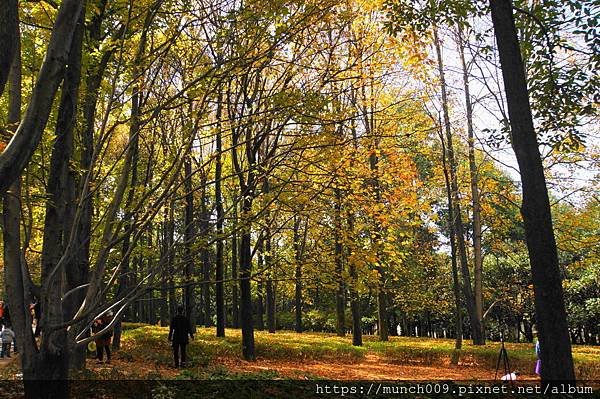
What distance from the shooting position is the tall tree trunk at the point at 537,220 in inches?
211

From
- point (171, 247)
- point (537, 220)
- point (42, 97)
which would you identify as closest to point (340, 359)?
point (537, 220)

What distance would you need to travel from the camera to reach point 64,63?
2.67 metres

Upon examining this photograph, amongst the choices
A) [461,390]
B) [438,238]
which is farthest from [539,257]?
[438,238]

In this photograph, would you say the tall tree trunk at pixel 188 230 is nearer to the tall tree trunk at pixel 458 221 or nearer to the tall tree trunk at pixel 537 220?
the tall tree trunk at pixel 537 220

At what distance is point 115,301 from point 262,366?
347 inches

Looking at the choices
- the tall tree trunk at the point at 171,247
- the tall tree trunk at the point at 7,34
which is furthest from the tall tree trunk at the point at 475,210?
the tall tree trunk at the point at 7,34

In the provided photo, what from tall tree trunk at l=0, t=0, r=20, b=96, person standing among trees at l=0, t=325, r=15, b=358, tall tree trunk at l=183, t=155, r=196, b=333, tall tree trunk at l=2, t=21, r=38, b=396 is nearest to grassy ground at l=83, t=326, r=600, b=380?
tall tree trunk at l=183, t=155, r=196, b=333

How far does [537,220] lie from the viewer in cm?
559

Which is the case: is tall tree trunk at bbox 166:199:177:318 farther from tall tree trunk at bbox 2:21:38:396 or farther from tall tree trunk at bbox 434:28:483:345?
tall tree trunk at bbox 434:28:483:345

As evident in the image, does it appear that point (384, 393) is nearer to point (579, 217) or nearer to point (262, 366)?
point (262, 366)

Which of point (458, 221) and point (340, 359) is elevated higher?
point (458, 221)

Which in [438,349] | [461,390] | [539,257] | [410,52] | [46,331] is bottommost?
[438,349]

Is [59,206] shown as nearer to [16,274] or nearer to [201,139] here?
[16,274]

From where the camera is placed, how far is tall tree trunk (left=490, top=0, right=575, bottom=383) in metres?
5.37
